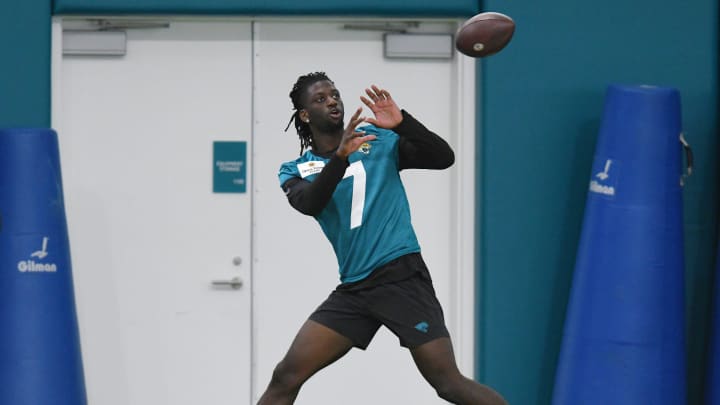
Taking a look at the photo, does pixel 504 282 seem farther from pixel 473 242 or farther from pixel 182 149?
pixel 182 149

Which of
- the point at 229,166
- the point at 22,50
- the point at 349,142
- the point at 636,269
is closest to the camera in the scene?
the point at 349,142

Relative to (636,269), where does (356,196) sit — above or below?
above

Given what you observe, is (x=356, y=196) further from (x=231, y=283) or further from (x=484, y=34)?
(x=231, y=283)

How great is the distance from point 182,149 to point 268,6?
0.90 meters

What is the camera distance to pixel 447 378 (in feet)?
15.8

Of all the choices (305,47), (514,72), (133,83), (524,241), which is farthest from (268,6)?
(524,241)

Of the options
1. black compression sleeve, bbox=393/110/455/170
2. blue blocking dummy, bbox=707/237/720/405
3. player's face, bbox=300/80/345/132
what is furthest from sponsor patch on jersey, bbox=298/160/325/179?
blue blocking dummy, bbox=707/237/720/405

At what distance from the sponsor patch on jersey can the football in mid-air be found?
0.89 m

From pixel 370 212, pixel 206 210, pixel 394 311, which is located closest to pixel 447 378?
pixel 394 311

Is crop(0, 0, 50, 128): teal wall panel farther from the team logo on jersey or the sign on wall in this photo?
the team logo on jersey

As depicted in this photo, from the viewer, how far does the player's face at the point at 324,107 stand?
5.09 m

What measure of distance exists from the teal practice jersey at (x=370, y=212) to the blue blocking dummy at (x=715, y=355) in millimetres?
2132

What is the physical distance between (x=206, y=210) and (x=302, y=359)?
2121mm

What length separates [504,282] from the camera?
22.0ft
